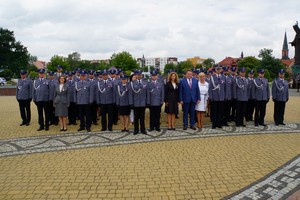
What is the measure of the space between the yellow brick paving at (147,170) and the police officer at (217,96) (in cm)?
187

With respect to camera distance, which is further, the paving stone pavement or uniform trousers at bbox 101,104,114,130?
uniform trousers at bbox 101,104,114,130

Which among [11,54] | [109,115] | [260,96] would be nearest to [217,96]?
[260,96]

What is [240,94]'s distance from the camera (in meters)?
9.10

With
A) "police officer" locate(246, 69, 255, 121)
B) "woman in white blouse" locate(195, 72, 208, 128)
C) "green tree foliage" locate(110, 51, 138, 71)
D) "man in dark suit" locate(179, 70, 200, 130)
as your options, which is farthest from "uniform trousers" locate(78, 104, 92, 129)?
"green tree foliage" locate(110, 51, 138, 71)

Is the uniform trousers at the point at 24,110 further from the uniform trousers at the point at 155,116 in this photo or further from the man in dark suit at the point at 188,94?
the man in dark suit at the point at 188,94

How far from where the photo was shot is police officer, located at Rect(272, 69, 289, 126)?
932 centimetres

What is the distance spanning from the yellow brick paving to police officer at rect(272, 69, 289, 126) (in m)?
2.56

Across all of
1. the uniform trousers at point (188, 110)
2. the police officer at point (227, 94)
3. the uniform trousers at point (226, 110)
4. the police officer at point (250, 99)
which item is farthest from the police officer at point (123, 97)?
the police officer at point (250, 99)

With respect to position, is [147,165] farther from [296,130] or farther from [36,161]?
[296,130]

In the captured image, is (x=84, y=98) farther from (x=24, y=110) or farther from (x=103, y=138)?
(x=24, y=110)

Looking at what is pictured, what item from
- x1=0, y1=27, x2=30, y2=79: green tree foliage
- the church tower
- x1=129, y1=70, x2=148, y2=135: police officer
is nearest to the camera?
x1=129, y1=70, x2=148, y2=135: police officer

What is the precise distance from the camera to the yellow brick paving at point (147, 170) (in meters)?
4.23

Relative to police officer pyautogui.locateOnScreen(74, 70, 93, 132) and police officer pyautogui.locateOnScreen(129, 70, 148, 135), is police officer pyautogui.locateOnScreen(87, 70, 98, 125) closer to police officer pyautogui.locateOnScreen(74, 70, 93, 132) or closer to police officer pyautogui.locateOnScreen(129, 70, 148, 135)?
police officer pyautogui.locateOnScreen(74, 70, 93, 132)

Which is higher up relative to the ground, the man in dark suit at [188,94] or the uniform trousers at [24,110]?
the man in dark suit at [188,94]
